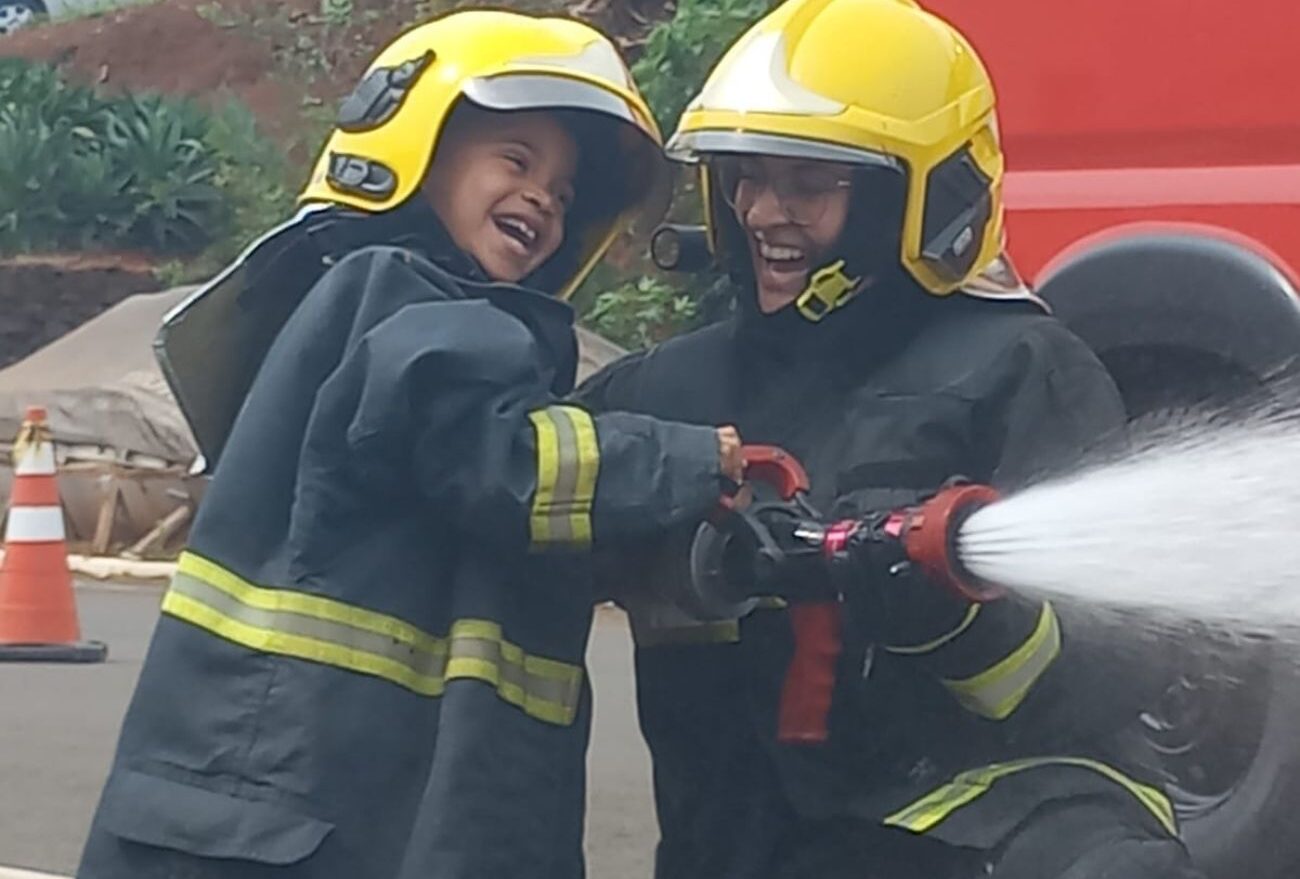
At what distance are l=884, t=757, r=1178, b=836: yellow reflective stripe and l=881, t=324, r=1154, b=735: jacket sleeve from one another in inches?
1.6

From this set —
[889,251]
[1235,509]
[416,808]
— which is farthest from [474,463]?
[1235,509]

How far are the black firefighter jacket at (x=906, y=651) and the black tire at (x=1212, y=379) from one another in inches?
55.8

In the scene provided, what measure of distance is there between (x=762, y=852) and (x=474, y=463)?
0.73m

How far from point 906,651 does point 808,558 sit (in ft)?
0.62

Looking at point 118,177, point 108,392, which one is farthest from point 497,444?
point 118,177

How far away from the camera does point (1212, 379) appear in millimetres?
5109

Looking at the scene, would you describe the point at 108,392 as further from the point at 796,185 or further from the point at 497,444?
the point at 497,444

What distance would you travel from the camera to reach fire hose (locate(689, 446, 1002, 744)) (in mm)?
3098

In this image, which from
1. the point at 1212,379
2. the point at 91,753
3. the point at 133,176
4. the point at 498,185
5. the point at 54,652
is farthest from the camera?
the point at 133,176

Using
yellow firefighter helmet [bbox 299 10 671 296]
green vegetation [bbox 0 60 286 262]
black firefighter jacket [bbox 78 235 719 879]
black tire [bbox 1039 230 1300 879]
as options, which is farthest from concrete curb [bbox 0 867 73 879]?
green vegetation [bbox 0 60 286 262]

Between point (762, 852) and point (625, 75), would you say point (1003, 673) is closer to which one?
point (762, 852)

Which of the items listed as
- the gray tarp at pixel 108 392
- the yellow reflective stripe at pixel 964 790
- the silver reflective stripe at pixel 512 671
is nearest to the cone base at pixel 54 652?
the gray tarp at pixel 108 392

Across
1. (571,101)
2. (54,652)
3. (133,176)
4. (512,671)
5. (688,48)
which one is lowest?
(133,176)

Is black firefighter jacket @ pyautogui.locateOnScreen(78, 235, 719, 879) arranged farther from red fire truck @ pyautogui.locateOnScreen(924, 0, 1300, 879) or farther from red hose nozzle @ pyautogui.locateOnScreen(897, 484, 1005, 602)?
red fire truck @ pyautogui.locateOnScreen(924, 0, 1300, 879)
